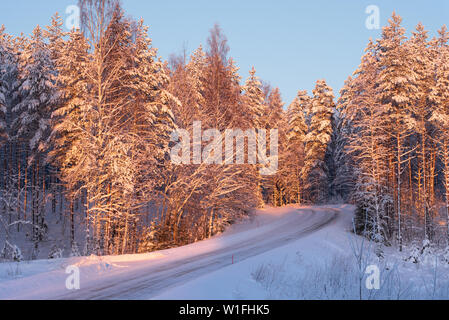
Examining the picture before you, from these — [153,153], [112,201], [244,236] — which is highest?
[153,153]

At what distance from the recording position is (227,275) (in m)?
9.31

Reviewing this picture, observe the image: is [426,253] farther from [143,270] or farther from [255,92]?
[255,92]

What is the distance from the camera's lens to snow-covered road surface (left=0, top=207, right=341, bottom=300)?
802 cm

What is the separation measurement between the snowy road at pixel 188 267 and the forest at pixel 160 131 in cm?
355

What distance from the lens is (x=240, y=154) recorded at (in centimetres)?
2292

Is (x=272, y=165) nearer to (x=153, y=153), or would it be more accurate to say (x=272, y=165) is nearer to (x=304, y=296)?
(x=153, y=153)

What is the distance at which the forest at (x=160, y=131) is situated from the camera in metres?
15.9

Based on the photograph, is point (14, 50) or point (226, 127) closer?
point (226, 127)

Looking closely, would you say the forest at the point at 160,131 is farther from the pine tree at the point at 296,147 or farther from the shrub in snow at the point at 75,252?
the pine tree at the point at 296,147

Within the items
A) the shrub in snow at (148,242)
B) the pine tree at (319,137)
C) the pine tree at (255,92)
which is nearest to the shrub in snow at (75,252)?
the shrub in snow at (148,242)

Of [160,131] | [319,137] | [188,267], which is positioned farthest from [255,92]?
[188,267]

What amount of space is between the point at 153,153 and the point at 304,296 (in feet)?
38.9

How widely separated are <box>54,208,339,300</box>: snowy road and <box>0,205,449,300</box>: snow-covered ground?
0.9 inches
